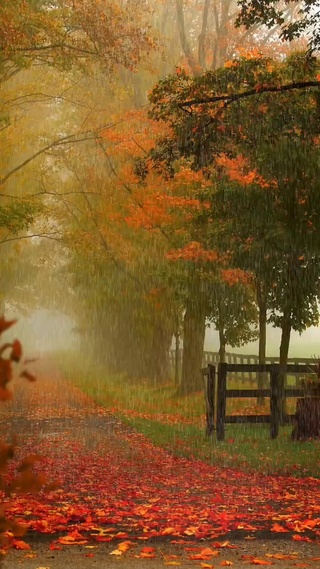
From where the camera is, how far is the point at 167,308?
1091 inches

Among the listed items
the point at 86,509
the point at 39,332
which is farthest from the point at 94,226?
the point at 39,332

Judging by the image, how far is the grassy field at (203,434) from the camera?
12.4 meters

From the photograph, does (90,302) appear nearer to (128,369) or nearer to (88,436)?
(128,369)

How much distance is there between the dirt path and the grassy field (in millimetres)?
644

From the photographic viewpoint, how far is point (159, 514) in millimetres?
8375

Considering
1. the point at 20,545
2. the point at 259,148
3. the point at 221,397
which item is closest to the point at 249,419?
the point at 221,397

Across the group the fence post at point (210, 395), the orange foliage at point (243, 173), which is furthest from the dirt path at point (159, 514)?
the orange foliage at point (243, 173)

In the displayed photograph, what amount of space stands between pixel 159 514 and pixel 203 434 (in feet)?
25.6

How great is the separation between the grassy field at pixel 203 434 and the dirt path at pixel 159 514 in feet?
2.11

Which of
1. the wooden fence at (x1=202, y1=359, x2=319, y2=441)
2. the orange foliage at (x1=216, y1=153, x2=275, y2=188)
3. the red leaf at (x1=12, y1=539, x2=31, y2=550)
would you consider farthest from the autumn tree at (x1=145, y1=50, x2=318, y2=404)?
the red leaf at (x1=12, y1=539, x2=31, y2=550)

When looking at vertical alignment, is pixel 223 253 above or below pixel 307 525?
above

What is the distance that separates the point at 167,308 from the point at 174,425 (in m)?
9.86

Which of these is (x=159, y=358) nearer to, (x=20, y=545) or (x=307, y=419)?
(x=307, y=419)

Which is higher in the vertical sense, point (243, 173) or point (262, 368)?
point (243, 173)
